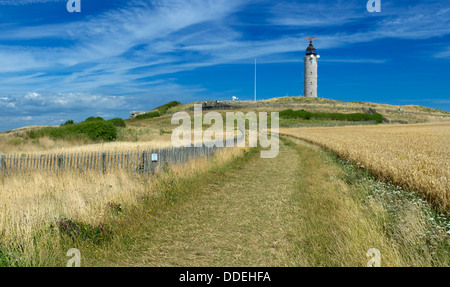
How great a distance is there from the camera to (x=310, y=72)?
407 ft

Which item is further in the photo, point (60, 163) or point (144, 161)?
point (60, 163)

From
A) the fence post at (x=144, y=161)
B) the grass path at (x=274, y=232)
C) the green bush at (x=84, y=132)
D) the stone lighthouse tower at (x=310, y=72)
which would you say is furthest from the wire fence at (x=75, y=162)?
the stone lighthouse tower at (x=310, y=72)

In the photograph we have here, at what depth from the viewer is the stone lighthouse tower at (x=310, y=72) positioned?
122188 millimetres

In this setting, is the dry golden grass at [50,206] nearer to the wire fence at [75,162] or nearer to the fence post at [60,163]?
Answer: the wire fence at [75,162]

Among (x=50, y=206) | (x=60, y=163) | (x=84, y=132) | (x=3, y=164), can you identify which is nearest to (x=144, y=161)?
(x=60, y=163)

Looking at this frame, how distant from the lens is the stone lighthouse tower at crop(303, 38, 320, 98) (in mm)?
122188

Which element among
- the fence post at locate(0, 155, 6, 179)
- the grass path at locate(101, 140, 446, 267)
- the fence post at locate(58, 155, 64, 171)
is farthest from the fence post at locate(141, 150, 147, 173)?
the fence post at locate(0, 155, 6, 179)

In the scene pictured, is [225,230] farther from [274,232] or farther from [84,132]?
[84,132]

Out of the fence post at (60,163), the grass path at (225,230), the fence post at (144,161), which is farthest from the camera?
the fence post at (60,163)

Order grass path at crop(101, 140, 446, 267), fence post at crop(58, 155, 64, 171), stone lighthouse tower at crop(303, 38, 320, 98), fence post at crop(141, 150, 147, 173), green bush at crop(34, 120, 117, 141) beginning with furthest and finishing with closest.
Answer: stone lighthouse tower at crop(303, 38, 320, 98), green bush at crop(34, 120, 117, 141), fence post at crop(58, 155, 64, 171), fence post at crop(141, 150, 147, 173), grass path at crop(101, 140, 446, 267)

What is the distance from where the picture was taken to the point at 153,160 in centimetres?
1331

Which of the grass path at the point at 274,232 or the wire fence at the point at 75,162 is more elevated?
the wire fence at the point at 75,162

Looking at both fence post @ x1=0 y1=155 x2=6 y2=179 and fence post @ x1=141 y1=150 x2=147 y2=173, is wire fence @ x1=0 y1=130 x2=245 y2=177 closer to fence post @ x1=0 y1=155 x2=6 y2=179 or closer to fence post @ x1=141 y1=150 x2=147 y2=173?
fence post @ x1=0 y1=155 x2=6 y2=179
